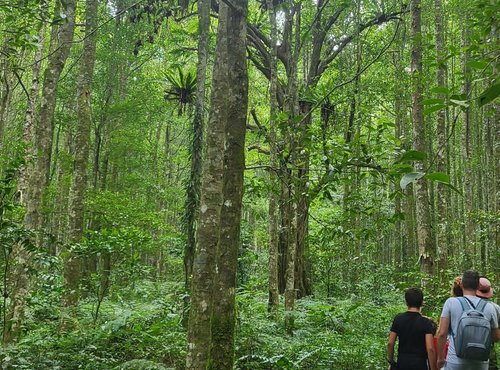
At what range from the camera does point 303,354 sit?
22.0ft

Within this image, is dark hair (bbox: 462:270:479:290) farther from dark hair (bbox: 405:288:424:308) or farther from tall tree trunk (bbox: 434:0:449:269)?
tall tree trunk (bbox: 434:0:449:269)

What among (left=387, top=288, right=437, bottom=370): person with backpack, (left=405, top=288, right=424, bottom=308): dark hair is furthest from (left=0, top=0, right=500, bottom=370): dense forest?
(left=387, top=288, right=437, bottom=370): person with backpack

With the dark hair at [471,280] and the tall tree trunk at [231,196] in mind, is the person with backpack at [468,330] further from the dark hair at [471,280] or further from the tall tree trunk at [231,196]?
the tall tree trunk at [231,196]

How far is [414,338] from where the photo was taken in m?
4.66

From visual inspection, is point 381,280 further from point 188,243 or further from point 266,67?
point 188,243

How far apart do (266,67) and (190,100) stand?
447 centimetres

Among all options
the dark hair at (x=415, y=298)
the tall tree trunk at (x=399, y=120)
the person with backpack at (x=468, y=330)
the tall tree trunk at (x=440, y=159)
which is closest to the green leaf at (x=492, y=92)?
the person with backpack at (x=468, y=330)

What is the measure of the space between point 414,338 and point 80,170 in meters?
6.80

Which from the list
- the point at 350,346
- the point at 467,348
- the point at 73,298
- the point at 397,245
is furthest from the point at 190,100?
the point at 397,245

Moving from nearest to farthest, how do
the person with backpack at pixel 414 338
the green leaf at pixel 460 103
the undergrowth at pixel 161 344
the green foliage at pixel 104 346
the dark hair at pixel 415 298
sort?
the green leaf at pixel 460 103 → the person with backpack at pixel 414 338 → the dark hair at pixel 415 298 → the green foliage at pixel 104 346 → the undergrowth at pixel 161 344

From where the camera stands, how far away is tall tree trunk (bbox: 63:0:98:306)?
8.20m

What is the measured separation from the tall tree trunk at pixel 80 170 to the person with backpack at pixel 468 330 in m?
6.03

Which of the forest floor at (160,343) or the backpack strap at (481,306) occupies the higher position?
the backpack strap at (481,306)

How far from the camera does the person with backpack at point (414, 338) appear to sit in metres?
4.60
